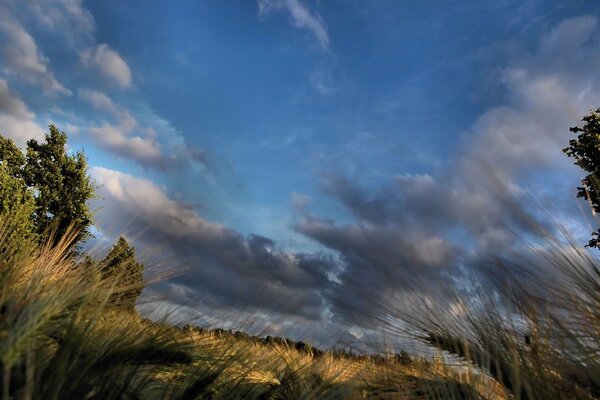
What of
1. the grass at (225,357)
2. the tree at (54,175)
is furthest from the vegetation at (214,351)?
the tree at (54,175)

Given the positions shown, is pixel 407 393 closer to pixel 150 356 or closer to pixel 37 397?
pixel 150 356

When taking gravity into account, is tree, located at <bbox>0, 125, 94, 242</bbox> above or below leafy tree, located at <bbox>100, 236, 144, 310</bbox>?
above

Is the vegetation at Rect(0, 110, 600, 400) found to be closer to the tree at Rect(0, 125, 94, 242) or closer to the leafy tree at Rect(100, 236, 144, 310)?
the leafy tree at Rect(100, 236, 144, 310)

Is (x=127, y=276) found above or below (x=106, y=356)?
above

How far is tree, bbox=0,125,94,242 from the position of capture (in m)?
28.7

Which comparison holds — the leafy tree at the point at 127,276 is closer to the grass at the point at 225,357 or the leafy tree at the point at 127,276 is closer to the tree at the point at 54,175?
the grass at the point at 225,357

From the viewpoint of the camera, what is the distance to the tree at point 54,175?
94.2ft

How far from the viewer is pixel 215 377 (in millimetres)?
3021

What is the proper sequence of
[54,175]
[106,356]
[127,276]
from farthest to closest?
1. [54,175]
2. [127,276]
3. [106,356]

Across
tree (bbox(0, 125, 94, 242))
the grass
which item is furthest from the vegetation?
tree (bbox(0, 125, 94, 242))

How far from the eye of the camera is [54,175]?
29547 millimetres

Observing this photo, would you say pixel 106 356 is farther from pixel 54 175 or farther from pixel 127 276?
pixel 54 175

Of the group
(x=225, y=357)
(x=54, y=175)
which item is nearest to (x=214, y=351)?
(x=225, y=357)

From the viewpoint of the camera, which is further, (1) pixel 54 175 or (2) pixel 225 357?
(1) pixel 54 175
